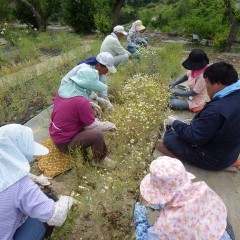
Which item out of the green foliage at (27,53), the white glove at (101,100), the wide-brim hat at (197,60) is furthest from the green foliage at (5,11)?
the wide-brim hat at (197,60)

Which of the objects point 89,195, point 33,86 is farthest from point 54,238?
point 33,86

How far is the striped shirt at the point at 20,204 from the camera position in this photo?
179 centimetres

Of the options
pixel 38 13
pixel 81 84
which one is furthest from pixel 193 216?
pixel 38 13

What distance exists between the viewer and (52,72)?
5.69 metres

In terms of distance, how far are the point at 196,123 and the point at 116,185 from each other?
0.99 metres

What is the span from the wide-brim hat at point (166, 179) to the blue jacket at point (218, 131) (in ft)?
3.56

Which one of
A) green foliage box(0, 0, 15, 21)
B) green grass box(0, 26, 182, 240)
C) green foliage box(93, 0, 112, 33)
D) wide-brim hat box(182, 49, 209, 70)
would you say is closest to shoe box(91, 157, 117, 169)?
green grass box(0, 26, 182, 240)

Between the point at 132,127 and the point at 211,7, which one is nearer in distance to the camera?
the point at 132,127

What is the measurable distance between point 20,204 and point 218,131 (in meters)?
1.90

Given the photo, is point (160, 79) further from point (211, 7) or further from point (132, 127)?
point (211, 7)

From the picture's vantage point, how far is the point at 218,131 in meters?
2.81

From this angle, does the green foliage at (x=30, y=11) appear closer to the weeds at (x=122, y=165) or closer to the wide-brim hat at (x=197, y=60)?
the weeds at (x=122, y=165)

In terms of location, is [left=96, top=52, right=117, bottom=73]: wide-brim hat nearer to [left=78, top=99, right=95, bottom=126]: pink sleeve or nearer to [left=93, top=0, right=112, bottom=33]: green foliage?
[left=78, top=99, right=95, bottom=126]: pink sleeve

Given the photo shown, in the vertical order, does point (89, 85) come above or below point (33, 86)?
above
